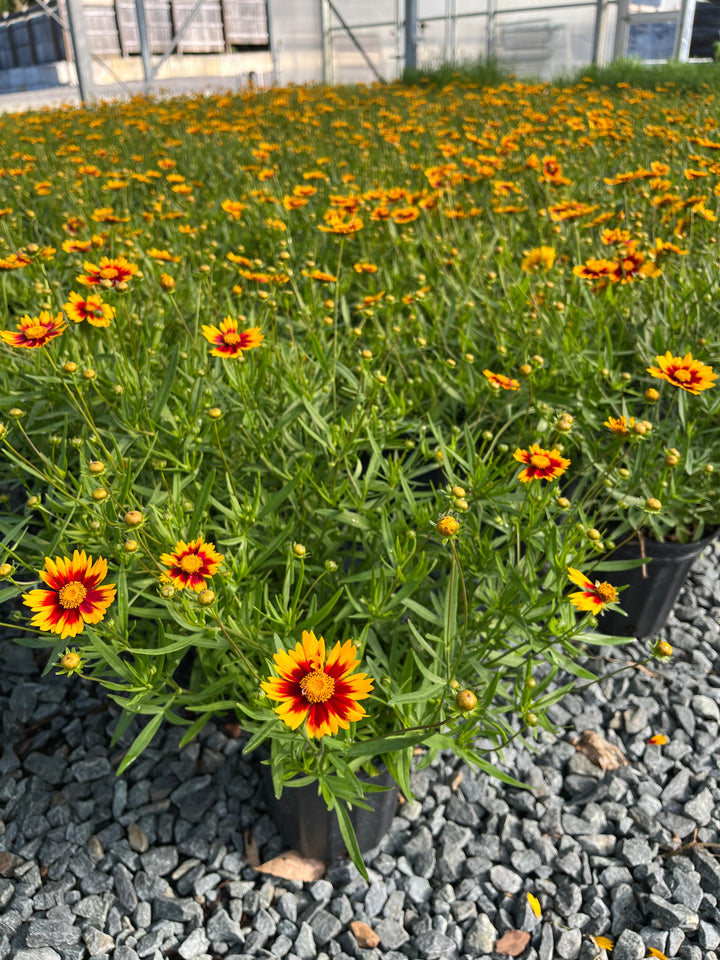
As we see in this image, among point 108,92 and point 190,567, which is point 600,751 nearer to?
point 190,567

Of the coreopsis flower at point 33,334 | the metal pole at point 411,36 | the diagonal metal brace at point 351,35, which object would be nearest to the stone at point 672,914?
the coreopsis flower at point 33,334

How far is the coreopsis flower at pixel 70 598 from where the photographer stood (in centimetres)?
93

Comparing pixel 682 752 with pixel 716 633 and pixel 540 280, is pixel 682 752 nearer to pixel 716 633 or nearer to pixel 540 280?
pixel 716 633

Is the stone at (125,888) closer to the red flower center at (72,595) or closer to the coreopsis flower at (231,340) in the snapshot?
the red flower center at (72,595)

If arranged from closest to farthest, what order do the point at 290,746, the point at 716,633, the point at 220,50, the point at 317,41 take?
1. the point at 290,746
2. the point at 716,633
3. the point at 317,41
4. the point at 220,50

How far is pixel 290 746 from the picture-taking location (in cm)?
116

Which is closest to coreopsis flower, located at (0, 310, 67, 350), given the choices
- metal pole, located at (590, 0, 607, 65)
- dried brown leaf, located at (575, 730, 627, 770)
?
dried brown leaf, located at (575, 730, 627, 770)

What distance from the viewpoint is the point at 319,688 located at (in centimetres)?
84

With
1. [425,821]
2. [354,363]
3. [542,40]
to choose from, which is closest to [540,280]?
[354,363]

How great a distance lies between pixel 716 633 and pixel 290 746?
128cm

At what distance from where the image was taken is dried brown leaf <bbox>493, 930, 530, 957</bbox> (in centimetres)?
125

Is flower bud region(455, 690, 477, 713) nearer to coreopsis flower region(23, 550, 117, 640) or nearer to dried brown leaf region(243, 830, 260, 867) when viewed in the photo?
coreopsis flower region(23, 550, 117, 640)

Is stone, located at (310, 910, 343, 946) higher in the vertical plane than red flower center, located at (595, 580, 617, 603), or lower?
lower

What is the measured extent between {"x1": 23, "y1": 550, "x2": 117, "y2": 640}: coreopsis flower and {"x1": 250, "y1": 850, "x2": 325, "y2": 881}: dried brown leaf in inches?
26.6
